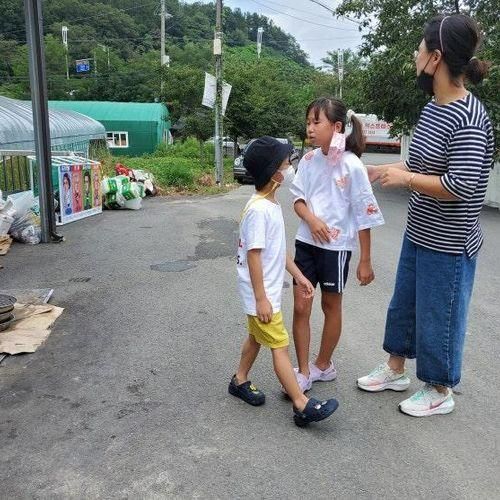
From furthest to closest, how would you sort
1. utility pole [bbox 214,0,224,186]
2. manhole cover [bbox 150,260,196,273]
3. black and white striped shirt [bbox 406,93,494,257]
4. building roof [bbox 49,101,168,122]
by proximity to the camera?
building roof [bbox 49,101,168,122] < utility pole [bbox 214,0,224,186] < manhole cover [bbox 150,260,196,273] < black and white striped shirt [bbox 406,93,494,257]

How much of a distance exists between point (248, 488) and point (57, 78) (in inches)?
2252

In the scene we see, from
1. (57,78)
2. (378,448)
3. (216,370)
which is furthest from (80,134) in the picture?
(57,78)

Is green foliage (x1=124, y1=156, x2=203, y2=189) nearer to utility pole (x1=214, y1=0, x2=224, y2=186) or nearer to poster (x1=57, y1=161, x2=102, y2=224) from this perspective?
utility pole (x1=214, y1=0, x2=224, y2=186)

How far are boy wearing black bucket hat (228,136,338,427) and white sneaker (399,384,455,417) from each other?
1.75 ft

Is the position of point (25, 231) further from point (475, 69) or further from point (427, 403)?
point (475, 69)

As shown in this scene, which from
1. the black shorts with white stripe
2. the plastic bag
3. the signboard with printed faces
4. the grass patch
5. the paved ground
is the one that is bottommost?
the grass patch

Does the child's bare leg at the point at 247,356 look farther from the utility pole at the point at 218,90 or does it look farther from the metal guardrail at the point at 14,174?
the utility pole at the point at 218,90

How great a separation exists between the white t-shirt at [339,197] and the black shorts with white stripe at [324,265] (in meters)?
0.04

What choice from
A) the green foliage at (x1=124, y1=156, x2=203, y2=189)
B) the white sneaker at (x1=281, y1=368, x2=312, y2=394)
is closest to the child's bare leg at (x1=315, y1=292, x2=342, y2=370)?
the white sneaker at (x1=281, y1=368, x2=312, y2=394)

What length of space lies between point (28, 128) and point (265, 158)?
404 inches

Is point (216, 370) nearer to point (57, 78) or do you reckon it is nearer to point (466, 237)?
point (466, 237)

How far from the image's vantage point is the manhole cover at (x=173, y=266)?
6.94 m

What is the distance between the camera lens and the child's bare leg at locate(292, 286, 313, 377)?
3350 mm

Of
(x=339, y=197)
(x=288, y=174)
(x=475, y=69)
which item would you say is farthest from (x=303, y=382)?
(x=475, y=69)
